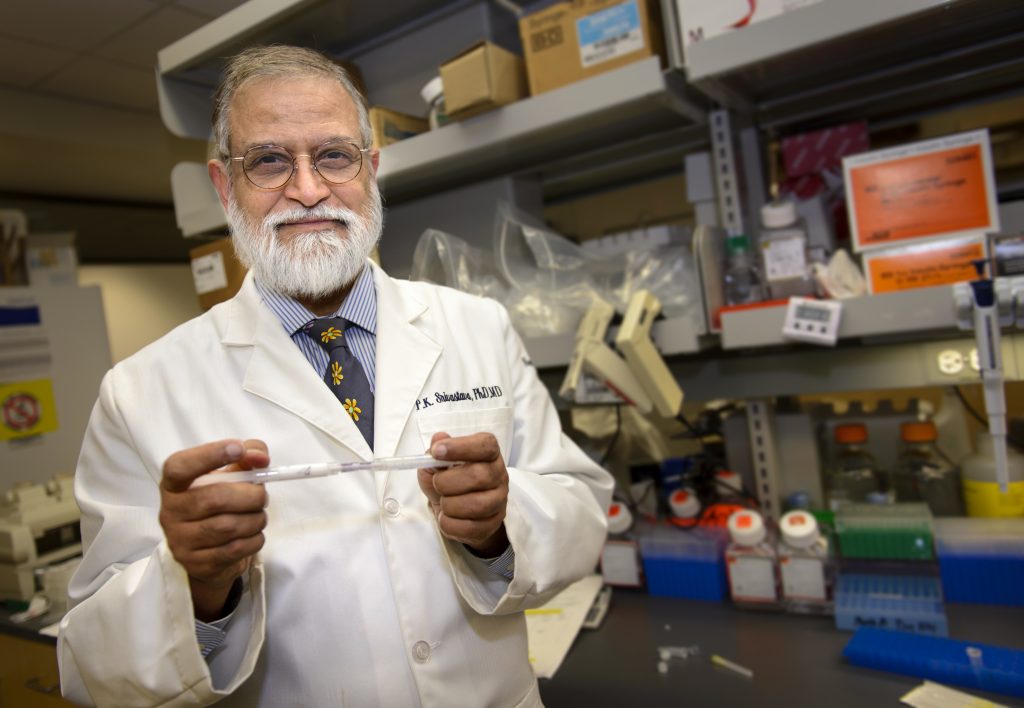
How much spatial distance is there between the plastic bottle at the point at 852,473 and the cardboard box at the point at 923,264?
16.0 inches

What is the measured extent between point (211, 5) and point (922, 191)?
1972mm

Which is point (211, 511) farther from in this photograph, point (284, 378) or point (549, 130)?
point (549, 130)

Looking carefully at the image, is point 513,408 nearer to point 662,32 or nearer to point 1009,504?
point 662,32

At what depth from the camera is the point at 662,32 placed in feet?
4.14

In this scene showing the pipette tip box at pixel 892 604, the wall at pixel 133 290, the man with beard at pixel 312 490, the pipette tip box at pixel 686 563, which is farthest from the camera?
the wall at pixel 133 290

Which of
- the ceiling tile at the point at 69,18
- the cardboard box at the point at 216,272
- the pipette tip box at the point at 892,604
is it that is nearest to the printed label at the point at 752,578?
the pipette tip box at the point at 892,604

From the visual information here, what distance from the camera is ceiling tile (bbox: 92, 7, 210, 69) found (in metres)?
2.24

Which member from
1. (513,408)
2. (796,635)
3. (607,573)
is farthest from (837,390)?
(513,408)

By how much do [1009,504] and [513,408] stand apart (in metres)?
0.99

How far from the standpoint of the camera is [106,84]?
9.53 ft

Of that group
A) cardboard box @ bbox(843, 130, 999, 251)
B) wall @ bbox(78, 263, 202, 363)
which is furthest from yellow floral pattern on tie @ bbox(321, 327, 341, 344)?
wall @ bbox(78, 263, 202, 363)

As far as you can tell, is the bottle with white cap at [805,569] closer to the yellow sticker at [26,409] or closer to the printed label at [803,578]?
the printed label at [803,578]

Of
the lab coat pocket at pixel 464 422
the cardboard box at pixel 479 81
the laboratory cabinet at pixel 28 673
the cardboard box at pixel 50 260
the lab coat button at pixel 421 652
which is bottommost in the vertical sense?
the laboratory cabinet at pixel 28 673

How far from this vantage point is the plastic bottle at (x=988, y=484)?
1.25m
